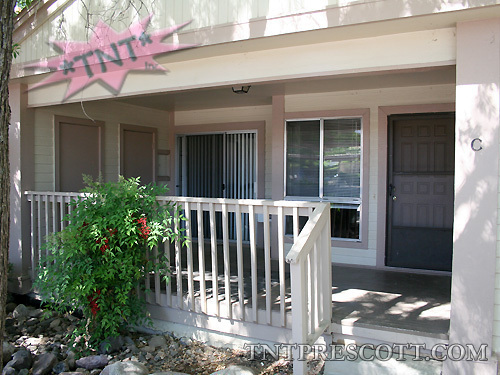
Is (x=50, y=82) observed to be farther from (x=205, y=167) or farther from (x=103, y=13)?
(x=205, y=167)

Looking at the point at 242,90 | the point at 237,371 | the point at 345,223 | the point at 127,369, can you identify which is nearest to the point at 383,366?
the point at 237,371

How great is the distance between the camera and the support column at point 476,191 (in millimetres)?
2977

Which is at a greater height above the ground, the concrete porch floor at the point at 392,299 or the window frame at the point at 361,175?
the window frame at the point at 361,175

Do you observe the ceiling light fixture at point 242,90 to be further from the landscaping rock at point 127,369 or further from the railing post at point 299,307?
the landscaping rock at point 127,369

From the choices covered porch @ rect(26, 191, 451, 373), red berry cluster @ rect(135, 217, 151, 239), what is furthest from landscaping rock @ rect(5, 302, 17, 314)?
red berry cluster @ rect(135, 217, 151, 239)

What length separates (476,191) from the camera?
3023 millimetres

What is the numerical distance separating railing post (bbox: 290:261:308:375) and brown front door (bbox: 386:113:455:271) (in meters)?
3.16

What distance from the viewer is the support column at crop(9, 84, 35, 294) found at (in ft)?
18.3

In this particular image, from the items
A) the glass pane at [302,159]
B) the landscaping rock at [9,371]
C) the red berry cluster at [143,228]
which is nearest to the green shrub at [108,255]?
the red berry cluster at [143,228]

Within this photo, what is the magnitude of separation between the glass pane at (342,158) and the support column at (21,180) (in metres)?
4.07

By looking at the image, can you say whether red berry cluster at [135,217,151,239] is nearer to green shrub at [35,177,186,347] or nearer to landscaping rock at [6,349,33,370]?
green shrub at [35,177,186,347]

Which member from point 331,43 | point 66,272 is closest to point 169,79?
point 331,43

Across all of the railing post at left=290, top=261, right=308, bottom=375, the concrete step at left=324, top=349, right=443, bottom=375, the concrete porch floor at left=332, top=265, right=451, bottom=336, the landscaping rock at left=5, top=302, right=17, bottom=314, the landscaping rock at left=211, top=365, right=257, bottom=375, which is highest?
the railing post at left=290, top=261, right=308, bottom=375

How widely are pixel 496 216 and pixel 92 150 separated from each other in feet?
18.3
